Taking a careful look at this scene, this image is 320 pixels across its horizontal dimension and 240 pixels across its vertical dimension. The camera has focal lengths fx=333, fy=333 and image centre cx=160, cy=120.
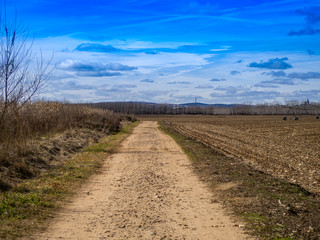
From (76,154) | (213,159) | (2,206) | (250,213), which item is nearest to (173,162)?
(213,159)

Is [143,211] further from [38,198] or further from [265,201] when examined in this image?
[265,201]

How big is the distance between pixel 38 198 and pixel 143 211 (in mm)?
2694

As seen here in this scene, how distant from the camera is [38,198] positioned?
8125mm

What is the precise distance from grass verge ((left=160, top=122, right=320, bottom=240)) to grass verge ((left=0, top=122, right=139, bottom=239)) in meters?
4.08

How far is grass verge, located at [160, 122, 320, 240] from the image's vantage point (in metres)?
6.20

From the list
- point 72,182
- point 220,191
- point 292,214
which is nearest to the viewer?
point 292,214

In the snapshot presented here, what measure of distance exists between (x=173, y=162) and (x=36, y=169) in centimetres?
608

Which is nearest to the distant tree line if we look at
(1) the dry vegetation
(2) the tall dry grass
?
(2) the tall dry grass

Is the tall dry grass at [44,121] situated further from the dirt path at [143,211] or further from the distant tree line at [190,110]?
the distant tree line at [190,110]

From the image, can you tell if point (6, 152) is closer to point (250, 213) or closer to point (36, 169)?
point (36, 169)

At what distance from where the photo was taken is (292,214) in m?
7.08

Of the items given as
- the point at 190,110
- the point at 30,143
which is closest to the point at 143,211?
the point at 30,143

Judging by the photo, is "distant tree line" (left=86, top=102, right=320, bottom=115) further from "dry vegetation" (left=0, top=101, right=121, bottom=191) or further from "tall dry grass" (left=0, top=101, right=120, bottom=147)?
"dry vegetation" (left=0, top=101, right=121, bottom=191)

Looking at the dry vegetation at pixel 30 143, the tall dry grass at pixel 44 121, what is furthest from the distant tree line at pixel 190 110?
the dry vegetation at pixel 30 143
